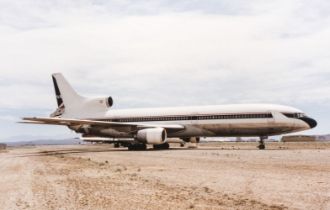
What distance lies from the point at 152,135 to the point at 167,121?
4.24m

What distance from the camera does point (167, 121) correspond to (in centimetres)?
4069

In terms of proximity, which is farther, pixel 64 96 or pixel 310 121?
pixel 64 96

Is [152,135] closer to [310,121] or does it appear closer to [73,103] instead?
[310,121]

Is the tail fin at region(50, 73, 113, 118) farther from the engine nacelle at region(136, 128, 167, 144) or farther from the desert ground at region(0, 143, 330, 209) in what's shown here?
the desert ground at region(0, 143, 330, 209)

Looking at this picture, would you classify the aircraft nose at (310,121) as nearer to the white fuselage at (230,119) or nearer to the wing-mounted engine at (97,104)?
the white fuselage at (230,119)

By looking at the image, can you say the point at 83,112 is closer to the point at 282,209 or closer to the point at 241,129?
the point at 241,129

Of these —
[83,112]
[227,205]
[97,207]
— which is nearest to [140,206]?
[97,207]

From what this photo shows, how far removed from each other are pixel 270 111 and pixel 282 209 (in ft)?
92.3

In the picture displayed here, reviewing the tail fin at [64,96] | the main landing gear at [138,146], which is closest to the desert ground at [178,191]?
the main landing gear at [138,146]

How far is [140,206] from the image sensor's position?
8.64 metres

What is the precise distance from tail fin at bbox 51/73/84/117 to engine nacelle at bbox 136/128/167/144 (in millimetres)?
13265

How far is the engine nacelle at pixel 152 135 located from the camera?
36.6 m

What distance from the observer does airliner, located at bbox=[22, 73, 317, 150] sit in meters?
35.5

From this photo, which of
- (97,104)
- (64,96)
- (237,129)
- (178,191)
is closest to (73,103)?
(64,96)
